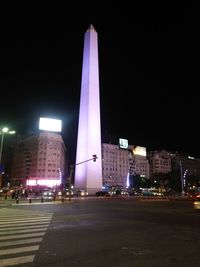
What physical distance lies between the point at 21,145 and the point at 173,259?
131 m

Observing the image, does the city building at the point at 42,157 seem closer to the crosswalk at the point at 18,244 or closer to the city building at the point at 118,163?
the city building at the point at 118,163

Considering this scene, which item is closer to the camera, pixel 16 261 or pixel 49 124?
pixel 16 261

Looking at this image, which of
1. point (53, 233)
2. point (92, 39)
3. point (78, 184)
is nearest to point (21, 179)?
point (78, 184)

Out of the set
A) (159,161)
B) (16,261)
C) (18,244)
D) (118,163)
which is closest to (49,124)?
(118,163)

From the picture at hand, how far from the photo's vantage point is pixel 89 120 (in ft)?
190

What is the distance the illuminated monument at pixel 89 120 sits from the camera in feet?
191

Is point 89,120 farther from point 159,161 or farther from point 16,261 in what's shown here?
point 159,161

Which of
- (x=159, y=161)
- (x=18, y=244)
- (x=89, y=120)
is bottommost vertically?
(x=18, y=244)

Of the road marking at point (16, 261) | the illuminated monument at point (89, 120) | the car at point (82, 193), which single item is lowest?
A: the road marking at point (16, 261)

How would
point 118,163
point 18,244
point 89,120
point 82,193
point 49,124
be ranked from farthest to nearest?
point 118,163 < point 49,124 < point 82,193 < point 89,120 < point 18,244

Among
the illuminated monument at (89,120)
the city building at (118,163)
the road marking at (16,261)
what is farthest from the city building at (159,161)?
the road marking at (16,261)

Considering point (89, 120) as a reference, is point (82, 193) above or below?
below

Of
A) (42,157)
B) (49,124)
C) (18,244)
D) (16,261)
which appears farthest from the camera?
(42,157)

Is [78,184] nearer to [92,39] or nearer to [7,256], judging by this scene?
[92,39]
